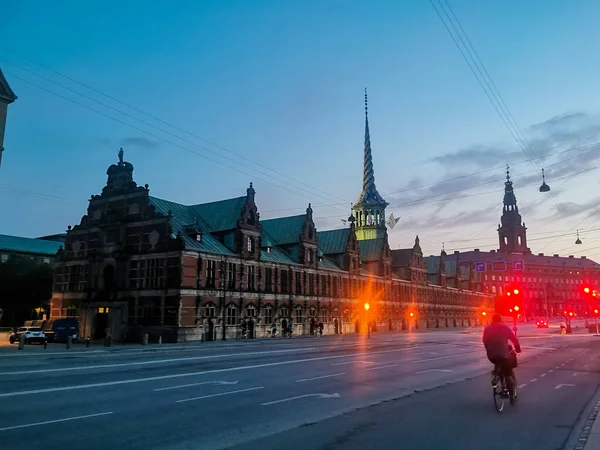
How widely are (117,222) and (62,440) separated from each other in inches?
1923

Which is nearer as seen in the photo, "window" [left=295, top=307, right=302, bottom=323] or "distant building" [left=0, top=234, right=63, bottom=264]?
"window" [left=295, top=307, right=302, bottom=323]

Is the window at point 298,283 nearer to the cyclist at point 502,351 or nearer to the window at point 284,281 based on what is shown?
the window at point 284,281

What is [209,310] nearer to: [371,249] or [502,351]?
[502,351]

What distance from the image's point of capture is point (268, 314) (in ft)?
197

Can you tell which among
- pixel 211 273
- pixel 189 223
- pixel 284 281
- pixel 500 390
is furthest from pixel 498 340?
pixel 284 281

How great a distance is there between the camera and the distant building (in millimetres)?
97375

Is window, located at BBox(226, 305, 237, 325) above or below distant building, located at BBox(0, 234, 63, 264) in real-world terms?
below

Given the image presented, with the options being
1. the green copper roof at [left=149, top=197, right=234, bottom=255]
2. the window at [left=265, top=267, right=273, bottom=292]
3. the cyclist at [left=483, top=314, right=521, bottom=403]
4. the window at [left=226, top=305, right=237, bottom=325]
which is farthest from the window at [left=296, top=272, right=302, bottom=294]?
the cyclist at [left=483, top=314, right=521, bottom=403]

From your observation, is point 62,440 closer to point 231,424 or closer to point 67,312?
point 231,424

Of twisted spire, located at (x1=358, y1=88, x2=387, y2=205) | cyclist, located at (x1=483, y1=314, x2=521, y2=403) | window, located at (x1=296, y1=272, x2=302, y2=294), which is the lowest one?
cyclist, located at (x1=483, y1=314, x2=521, y2=403)

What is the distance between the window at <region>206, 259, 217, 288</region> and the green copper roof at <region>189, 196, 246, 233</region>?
20.3 feet

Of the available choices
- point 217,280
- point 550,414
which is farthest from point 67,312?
point 550,414

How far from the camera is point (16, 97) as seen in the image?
41469 mm

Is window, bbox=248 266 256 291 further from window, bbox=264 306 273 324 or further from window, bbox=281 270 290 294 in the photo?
window, bbox=281 270 290 294
